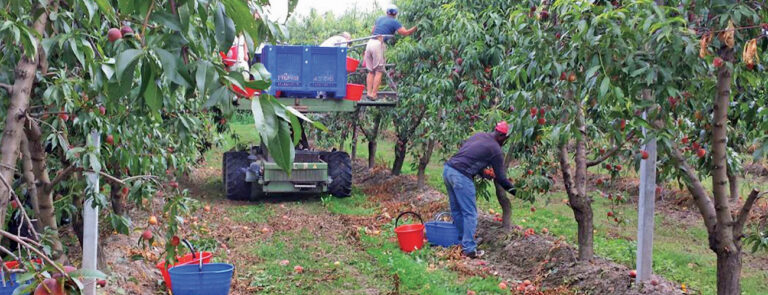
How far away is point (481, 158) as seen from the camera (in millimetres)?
8000

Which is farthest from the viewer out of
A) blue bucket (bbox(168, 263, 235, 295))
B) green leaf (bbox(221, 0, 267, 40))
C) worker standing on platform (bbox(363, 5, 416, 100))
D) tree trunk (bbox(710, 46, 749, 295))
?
worker standing on platform (bbox(363, 5, 416, 100))

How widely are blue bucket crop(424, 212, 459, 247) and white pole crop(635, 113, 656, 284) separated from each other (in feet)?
9.64

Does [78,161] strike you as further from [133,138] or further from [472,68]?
[472,68]

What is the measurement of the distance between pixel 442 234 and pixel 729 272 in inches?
162

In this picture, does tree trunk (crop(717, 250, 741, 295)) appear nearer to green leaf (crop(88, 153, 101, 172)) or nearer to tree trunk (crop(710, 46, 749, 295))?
tree trunk (crop(710, 46, 749, 295))

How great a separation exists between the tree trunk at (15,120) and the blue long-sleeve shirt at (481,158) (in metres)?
5.57

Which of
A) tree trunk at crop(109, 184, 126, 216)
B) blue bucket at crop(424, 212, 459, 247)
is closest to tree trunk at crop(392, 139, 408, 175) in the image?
blue bucket at crop(424, 212, 459, 247)

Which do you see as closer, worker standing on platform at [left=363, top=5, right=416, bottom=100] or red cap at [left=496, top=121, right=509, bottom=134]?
red cap at [left=496, top=121, right=509, bottom=134]

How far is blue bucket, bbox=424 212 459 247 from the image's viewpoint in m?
8.59

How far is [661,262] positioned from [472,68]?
10.6 feet

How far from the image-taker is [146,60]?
1534mm

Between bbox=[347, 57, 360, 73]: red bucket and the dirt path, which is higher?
bbox=[347, 57, 360, 73]: red bucket

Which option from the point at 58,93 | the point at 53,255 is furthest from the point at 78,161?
the point at 53,255

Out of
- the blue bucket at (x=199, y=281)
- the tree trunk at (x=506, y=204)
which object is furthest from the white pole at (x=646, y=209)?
the blue bucket at (x=199, y=281)
